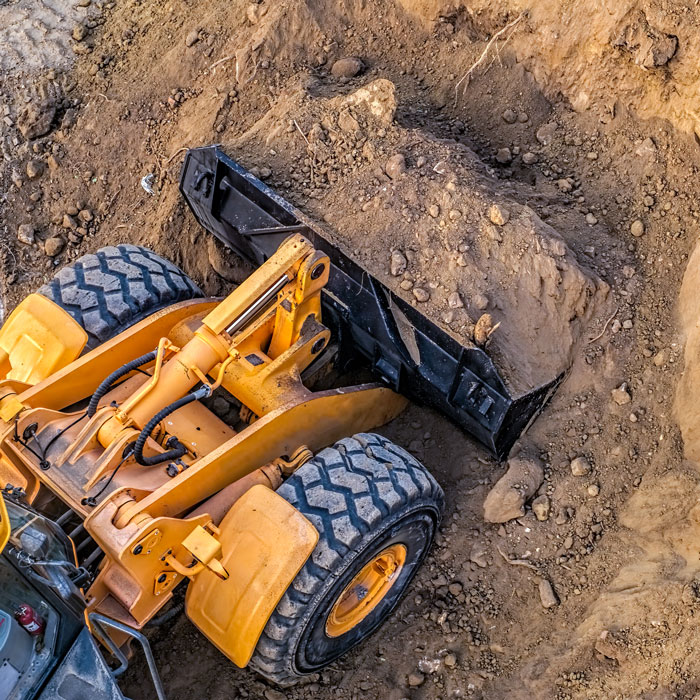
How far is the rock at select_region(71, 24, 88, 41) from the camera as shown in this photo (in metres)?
7.51

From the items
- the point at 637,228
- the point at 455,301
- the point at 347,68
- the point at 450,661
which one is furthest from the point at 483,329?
the point at 347,68

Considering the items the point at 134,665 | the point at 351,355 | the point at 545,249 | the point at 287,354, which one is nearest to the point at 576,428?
the point at 545,249

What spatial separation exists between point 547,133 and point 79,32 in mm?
4583

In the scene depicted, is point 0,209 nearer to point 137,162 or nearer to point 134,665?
point 137,162

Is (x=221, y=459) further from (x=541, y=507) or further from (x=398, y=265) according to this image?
(x=541, y=507)

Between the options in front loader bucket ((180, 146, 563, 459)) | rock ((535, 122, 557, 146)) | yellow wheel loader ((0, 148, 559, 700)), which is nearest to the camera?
yellow wheel loader ((0, 148, 559, 700))

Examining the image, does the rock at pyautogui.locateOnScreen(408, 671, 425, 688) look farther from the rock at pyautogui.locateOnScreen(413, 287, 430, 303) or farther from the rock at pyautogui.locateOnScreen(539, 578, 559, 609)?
the rock at pyautogui.locateOnScreen(413, 287, 430, 303)

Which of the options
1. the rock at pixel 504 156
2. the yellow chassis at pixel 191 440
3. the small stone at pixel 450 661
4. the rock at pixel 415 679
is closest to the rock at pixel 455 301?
the yellow chassis at pixel 191 440

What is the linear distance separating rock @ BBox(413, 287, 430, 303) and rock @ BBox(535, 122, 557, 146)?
1.63 m

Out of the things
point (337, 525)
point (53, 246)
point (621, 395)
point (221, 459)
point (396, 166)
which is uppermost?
point (53, 246)

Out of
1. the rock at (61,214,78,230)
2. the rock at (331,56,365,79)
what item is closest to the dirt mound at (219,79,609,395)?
the rock at (331,56,365,79)

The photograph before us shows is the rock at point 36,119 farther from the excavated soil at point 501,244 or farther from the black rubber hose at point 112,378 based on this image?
the black rubber hose at point 112,378

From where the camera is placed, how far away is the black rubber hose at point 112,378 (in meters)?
4.04

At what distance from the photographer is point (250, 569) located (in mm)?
3799
